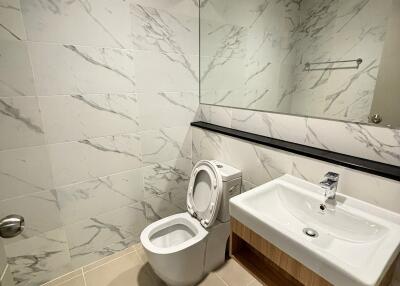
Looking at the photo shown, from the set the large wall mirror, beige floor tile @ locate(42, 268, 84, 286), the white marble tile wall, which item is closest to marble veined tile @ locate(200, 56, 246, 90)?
the large wall mirror

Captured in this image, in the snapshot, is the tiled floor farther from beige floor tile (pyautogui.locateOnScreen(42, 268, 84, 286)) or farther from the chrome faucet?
the chrome faucet

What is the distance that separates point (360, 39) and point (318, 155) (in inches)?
29.2

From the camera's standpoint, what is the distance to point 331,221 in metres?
1.02

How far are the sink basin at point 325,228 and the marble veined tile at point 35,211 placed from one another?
1.19 meters

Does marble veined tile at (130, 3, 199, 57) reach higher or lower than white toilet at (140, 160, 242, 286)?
higher

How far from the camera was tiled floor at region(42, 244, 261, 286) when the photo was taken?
5.16 ft

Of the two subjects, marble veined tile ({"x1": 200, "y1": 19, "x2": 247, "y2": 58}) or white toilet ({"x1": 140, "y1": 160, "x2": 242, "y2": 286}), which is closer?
white toilet ({"x1": 140, "y1": 160, "x2": 242, "y2": 286})

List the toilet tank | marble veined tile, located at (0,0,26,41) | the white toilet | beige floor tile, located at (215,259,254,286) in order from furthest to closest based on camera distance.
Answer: beige floor tile, located at (215,259,254,286), the toilet tank, the white toilet, marble veined tile, located at (0,0,26,41)

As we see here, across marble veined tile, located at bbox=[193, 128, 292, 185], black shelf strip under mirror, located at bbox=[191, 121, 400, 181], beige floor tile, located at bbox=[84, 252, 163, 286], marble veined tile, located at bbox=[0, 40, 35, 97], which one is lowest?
beige floor tile, located at bbox=[84, 252, 163, 286]

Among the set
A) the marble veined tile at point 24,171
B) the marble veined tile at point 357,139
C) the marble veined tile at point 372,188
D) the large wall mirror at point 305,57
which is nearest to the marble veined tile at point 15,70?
the marble veined tile at point 24,171

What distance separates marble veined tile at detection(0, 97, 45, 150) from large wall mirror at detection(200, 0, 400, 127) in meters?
1.21

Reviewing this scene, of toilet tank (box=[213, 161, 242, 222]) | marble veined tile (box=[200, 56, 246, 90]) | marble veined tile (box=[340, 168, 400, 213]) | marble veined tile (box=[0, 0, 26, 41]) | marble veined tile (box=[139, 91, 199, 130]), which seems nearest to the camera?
marble veined tile (box=[340, 168, 400, 213])

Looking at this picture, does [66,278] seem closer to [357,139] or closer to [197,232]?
[197,232]

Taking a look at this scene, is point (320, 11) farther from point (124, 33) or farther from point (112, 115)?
point (112, 115)
